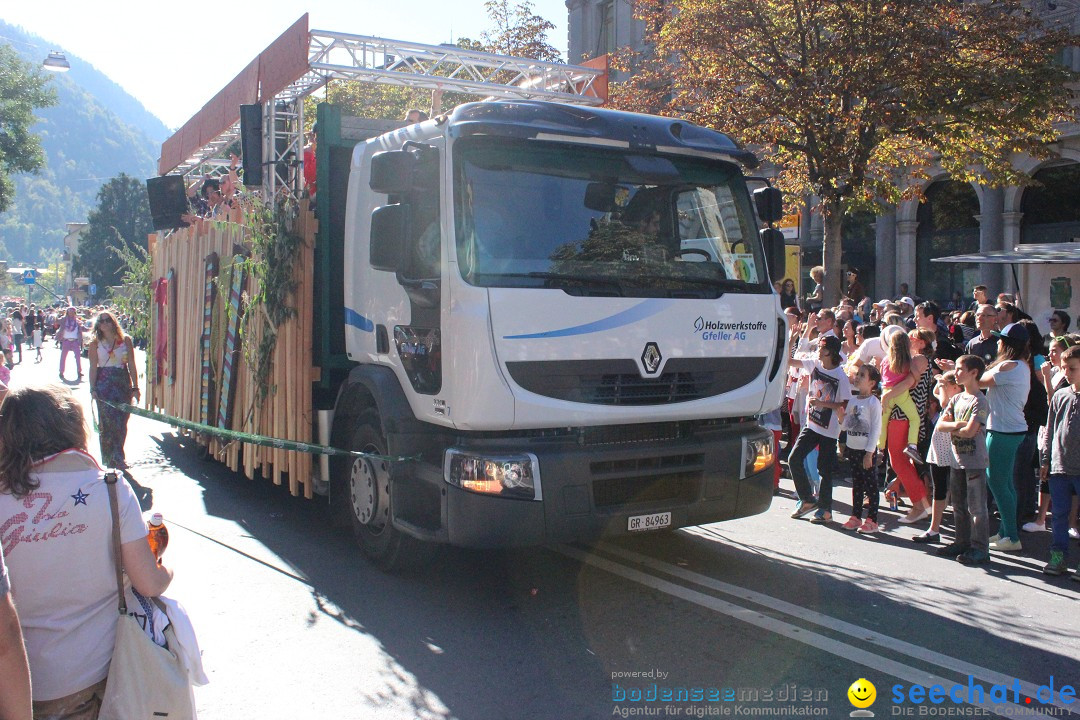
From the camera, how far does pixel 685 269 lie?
578cm

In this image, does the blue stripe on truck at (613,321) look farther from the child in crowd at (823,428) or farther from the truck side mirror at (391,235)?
the child in crowd at (823,428)

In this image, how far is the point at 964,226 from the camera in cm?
2319

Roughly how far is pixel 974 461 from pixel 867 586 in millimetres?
1347

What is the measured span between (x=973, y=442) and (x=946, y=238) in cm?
1888

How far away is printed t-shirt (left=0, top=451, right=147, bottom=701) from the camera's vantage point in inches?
103

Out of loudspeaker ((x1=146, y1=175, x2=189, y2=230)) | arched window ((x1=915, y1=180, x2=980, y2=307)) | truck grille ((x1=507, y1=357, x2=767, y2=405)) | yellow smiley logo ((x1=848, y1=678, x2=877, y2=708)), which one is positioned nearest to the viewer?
yellow smiley logo ((x1=848, y1=678, x2=877, y2=708))

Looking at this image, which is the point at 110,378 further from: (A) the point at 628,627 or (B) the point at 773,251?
(B) the point at 773,251

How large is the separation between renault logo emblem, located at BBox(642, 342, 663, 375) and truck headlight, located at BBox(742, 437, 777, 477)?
0.82 meters

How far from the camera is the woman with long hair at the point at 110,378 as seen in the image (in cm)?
921

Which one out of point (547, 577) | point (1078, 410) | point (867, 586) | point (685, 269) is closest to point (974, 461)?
point (1078, 410)

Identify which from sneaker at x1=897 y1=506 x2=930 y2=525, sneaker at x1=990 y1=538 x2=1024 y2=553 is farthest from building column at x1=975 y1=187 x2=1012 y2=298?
sneaker at x1=990 y1=538 x2=1024 y2=553

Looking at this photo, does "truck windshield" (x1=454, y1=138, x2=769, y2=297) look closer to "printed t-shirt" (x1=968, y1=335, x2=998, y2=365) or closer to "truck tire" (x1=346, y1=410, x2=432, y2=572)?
"truck tire" (x1=346, y1=410, x2=432, y2=572)

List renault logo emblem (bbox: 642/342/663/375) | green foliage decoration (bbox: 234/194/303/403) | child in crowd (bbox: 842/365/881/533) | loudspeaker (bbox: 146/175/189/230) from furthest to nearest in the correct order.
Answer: loudspeaker (bbox: 146/175/189/230), child in crowd (bbox: 842/365/881/533), green foliage decoration (bbox: 234/194/303/403), renault logo emblem (bbox: 642/342/663/375)

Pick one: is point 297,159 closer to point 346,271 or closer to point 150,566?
point 346,271
